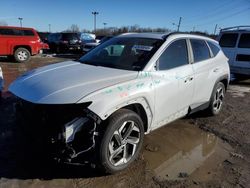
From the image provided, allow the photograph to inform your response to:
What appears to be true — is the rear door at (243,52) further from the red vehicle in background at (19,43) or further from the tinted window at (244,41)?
Answer: the red vehicle in background at (19,43)

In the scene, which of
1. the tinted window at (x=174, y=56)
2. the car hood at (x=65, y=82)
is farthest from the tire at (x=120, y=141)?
the tinted window at (x=174, y=56)

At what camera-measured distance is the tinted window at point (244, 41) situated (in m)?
10.3

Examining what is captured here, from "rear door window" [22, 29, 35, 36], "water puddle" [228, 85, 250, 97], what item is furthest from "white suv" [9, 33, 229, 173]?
"rear door window" [22, 29, 35, 36]

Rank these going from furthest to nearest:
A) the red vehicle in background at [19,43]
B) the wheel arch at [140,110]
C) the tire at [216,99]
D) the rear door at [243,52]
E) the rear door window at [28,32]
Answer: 1. the rear door window at [28,32]
2. the red vehicle in background at [19,43]
3. the rear door at [243,52]
4. the tire at [216,99]
5. the wheel arch at [140,110]

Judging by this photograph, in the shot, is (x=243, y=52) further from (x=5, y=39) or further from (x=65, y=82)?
(x=5, y=39)

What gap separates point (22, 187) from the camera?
324 centimetres

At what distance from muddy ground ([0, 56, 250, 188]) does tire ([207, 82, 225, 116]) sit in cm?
36

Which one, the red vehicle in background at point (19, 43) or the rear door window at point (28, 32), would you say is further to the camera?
the rear door window at point (28, 32)

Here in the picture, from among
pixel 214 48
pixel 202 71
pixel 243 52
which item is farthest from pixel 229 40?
pixel 202 71

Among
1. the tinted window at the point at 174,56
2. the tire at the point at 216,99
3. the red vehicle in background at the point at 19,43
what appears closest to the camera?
the tinted window at the point at 174,56

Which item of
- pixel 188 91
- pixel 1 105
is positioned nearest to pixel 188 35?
pixel 188 91

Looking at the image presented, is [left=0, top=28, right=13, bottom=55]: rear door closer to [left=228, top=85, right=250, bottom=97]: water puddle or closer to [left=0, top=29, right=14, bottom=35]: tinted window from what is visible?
[left=0, top=29, right=14, bottom=35]: tinted window

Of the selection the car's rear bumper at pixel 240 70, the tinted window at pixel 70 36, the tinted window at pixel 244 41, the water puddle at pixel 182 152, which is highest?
the tinted window at pixel 244 41

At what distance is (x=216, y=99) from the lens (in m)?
5.99
